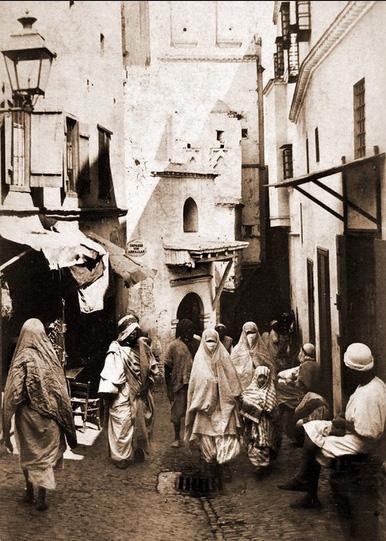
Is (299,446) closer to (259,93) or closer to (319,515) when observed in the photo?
(319,515)

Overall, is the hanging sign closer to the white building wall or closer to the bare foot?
the white building wall

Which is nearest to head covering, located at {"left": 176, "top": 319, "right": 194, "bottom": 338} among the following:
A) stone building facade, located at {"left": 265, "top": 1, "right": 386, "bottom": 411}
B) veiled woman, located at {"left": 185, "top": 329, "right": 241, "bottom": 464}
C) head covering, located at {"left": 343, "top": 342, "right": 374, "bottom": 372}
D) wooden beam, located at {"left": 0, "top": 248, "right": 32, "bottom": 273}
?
veiled woman, located at {"left": 185, "top": 329, "right": 241, "bottom": 464}

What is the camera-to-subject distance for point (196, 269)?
5633 millimetres

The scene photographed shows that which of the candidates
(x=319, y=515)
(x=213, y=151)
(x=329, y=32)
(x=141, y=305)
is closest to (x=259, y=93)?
(x=213, y=151)

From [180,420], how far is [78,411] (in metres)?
0.90

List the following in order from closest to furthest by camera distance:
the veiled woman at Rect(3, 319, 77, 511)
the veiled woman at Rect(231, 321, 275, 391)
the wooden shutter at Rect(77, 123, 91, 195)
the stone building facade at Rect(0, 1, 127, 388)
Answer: the veiled woman at Rect(3, 319, 77, 511) < the stone building facade at Rect(0, 1, 127, 388) < the wooden shutter at Rect(77, 123, 91, 195) < the veiled woman at Rect(231, 321, 275, 391)

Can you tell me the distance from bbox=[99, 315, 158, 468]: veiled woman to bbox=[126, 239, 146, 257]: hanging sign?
0.52 metres

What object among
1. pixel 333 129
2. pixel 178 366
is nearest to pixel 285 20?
pixel 333 129

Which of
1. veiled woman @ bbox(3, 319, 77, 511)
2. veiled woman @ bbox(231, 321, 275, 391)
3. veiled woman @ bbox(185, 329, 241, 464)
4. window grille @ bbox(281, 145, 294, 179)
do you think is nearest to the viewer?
veiled woman @ bbox(3, 319, 77, 511)

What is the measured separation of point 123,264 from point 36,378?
1.05m

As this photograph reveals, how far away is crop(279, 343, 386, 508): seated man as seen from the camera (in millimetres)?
4691

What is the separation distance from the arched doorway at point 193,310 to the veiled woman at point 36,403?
1.11 meters

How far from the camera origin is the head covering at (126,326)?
18.1 ft

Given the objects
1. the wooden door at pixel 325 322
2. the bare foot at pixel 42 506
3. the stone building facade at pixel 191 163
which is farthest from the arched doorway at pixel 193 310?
the bare foot at pixel 42 506
